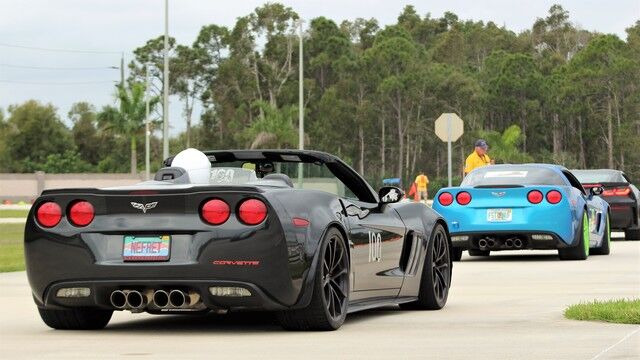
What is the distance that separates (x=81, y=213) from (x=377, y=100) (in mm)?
96088

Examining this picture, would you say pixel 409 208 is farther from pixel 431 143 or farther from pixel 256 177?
pixel 431 143

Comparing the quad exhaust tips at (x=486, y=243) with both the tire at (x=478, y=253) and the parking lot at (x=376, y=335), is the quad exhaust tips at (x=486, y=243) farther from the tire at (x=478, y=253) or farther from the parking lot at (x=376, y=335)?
the parking lot at (x=376, y=335)

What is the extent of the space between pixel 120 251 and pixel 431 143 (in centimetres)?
10048

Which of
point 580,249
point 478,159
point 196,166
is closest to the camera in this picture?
point 196,166

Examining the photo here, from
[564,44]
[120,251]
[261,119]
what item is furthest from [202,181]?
[564,44]

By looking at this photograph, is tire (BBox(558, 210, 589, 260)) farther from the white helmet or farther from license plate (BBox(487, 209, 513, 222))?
the white helmet

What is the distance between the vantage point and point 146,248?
31.6 ft

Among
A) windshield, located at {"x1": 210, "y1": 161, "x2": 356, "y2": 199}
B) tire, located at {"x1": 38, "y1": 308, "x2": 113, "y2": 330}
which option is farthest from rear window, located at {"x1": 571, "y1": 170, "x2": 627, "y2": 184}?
tire, located at {"x1": 38, "y1": 308, "x2": 113, "y2": 330}

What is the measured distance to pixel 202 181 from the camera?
10.5 meters

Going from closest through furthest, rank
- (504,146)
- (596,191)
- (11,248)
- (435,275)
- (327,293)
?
(327,293), (435,275), (596,191), (11,248), (504,146)

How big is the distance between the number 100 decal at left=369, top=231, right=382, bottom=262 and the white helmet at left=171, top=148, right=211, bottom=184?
4.09 ft

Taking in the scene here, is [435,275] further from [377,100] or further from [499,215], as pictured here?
[377,100]

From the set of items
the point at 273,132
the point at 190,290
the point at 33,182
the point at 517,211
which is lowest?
the point at 33,182

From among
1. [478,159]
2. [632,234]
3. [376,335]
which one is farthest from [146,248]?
[632,234]
